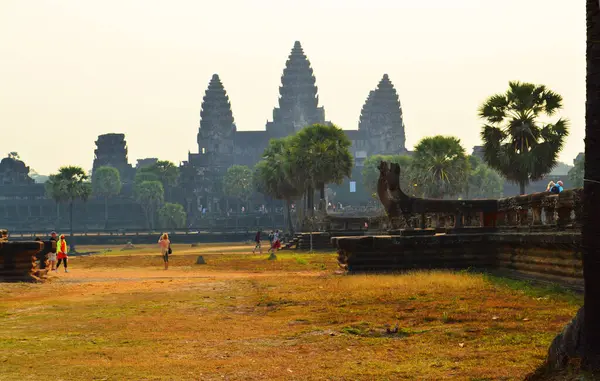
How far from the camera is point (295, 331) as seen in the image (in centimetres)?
1468

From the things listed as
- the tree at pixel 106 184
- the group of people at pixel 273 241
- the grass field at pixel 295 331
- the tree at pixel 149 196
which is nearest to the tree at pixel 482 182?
the tree at pixel 149 196

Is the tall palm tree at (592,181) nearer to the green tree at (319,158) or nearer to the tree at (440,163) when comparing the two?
the green tree at (319,158)

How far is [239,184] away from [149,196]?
19041 mm

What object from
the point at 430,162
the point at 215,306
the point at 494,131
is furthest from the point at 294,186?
the point at 215,306

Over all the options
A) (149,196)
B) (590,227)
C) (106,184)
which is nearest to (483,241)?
(590,227)

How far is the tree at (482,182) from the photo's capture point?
15125 centimetres

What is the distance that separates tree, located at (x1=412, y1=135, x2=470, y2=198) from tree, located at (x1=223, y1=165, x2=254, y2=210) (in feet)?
341

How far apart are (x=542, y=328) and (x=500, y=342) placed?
123cm

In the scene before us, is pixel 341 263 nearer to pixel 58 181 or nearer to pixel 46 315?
pixel 46 315

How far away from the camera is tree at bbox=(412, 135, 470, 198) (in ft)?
289

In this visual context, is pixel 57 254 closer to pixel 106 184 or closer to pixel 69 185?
pixel 69 185

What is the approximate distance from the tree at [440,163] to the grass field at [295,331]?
65413 mm

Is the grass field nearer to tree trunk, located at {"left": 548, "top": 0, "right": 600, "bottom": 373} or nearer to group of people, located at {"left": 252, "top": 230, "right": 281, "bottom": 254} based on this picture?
tree trunk, located at {"left": 548, "top": 0, "right": 600, "bottom": 373}

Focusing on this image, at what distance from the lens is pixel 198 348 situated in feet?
43.0
